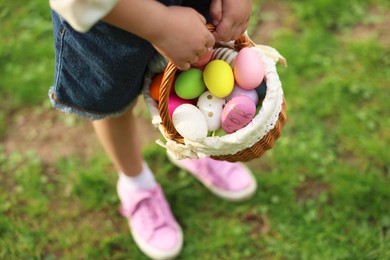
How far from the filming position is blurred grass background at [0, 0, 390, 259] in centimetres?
160

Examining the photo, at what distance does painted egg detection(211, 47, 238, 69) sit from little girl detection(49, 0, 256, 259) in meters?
0.07

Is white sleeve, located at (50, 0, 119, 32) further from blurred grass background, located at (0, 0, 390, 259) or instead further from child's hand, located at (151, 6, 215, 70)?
blurred grass background, located at (0, 0, 390, 259)

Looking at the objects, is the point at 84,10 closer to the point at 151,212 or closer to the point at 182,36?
the point at 182,36

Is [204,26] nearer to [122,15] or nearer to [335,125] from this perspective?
[122,15]

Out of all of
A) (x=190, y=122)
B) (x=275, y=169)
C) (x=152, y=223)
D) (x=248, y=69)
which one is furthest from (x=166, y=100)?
(x=275, y=169)

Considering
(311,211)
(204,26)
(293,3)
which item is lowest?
(311,211)

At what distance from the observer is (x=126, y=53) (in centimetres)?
103

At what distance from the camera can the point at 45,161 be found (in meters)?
1.86

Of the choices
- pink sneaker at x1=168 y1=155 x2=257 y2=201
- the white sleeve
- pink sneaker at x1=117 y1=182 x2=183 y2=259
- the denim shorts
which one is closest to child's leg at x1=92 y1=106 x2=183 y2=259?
pink sneaker at x1=117 y1=182 x2=183 y2=259

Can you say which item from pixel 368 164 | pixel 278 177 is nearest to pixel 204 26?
pixel 278 177

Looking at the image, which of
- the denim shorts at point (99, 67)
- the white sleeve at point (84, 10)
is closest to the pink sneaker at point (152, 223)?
the denim shorts at point (99, 67)

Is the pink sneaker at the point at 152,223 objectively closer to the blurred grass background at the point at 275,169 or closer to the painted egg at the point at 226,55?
the blurred grass background at the point at 275,169

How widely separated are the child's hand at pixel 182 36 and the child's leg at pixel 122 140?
433mm

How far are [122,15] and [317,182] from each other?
1.09m
